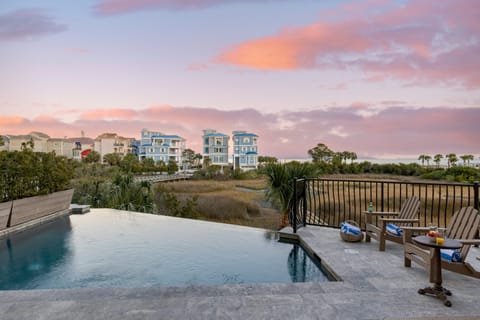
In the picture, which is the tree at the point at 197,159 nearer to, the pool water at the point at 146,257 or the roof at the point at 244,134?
the roof at the point at 244,134

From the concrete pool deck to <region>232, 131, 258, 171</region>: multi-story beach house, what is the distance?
176ft

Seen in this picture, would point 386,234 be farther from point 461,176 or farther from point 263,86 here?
point 461,176

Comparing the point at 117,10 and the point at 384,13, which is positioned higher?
the point at 117,10

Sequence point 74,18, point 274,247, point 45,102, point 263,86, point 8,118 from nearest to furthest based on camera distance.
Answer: point 274,247 → point 74,18 → point 45,102 → point 263,86 → point 8,118

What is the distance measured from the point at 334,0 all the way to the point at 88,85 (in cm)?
959

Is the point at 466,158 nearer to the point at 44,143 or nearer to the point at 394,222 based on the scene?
the point at 394,222

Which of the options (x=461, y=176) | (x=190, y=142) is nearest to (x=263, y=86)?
(x=461, y=176)

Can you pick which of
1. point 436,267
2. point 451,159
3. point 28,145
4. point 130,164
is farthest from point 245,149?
point 436,267

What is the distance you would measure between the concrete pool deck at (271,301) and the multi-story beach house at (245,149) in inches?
2113

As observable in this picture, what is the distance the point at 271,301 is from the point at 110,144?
68.3 meters

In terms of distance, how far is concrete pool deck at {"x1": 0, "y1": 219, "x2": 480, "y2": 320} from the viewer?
9.43 ft

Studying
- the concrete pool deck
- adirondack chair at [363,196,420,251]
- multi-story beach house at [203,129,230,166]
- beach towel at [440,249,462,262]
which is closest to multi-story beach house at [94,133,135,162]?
multi-story beach house at [203,129,230,166]

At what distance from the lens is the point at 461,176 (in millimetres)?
20266

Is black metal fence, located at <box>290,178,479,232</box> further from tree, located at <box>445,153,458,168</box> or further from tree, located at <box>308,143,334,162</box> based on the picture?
tree, located at <box>308,143,334,162</box>
